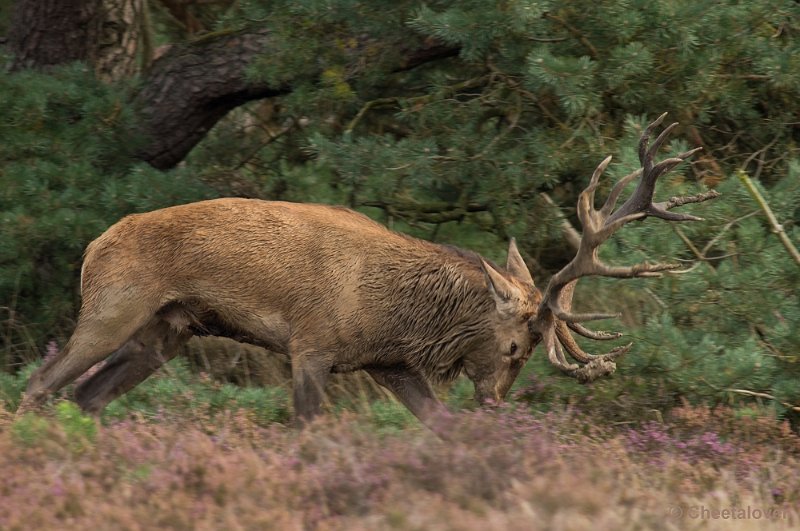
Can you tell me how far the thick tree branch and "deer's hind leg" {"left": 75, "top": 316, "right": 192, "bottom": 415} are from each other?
103 inches

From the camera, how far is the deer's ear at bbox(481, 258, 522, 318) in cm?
732

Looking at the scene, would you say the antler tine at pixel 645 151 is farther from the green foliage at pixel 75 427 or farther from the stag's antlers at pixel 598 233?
the green foliage at pixel 75 427

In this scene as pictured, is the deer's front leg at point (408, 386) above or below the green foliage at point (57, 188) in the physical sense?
below

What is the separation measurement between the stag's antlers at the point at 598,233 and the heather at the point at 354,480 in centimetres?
78

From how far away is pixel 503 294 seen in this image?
734 cm

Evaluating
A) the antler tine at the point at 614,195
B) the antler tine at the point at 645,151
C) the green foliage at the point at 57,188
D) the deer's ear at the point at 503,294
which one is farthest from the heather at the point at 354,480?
the green foliage at the point at 57,188

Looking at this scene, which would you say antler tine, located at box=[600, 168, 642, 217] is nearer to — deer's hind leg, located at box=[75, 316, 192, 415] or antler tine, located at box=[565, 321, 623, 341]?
antler tine, located at box=[565, 321, 623, 341]

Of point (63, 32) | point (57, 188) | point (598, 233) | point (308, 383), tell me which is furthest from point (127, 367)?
point (63, 32)

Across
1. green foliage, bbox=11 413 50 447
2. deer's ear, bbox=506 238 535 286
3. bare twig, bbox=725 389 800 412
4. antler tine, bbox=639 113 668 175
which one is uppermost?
antler tine, bbox=639 113 668 175

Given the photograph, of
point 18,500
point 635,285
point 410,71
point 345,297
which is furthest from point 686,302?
point 18,500

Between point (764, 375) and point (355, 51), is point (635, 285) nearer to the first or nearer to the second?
point (764, 375)

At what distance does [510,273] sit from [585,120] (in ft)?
4.57

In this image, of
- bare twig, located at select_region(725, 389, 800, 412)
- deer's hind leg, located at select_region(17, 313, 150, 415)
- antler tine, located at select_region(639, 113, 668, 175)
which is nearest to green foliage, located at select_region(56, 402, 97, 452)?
deer's hind leg, located at select_region(17, 313, 150, 415)

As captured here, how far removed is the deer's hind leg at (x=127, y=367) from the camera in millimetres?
7613
